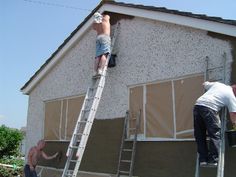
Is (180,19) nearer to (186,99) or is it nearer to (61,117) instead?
(186,99)

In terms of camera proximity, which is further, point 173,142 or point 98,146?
point 98,146

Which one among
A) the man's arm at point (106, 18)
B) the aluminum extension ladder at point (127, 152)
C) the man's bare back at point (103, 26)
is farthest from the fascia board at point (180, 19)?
the aluminum extension ladder at point (127, 152)

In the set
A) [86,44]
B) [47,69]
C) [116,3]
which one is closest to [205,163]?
[116,3]

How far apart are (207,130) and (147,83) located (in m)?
3.14

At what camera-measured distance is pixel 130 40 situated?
1010 centimetres

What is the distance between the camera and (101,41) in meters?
9.82

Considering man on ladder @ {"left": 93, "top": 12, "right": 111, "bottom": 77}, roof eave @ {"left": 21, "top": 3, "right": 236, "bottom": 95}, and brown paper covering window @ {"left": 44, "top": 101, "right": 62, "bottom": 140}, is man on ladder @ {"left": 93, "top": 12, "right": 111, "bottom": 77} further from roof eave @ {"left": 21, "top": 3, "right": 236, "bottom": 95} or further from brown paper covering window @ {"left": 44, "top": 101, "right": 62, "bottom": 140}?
brown paper covering window @ {"left": 44, "top": 101, "right": 62, "bottom": 140}

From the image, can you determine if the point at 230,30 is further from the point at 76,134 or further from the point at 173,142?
the point at 76,134

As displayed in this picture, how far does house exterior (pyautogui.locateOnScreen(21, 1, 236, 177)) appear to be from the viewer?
8109mm

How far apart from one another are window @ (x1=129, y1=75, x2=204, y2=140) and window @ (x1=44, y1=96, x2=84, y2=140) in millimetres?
2615

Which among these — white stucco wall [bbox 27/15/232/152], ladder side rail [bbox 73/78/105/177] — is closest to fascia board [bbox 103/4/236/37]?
white stucco wall [bbox 27/15/232/152]

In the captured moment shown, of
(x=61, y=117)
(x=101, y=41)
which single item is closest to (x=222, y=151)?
(x=101, y=41)

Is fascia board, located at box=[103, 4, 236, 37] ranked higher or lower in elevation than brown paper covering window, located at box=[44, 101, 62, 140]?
higher

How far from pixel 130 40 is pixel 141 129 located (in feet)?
7.51
